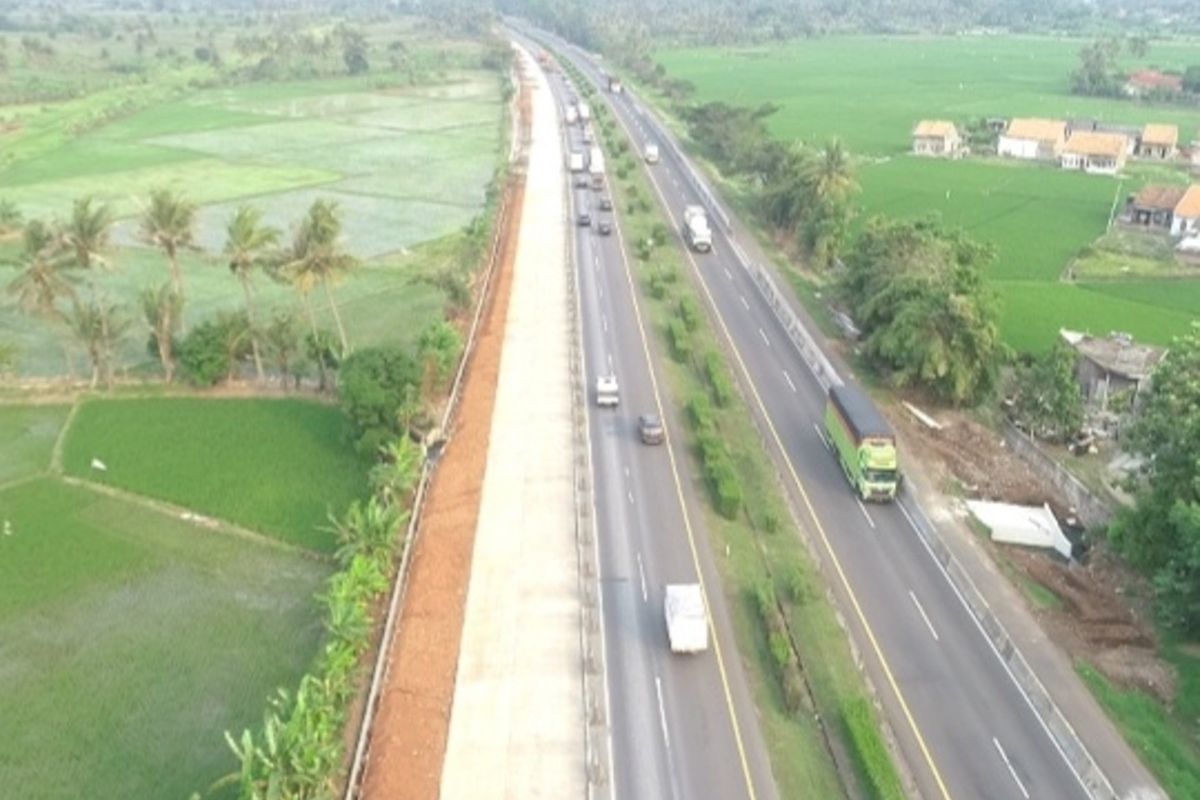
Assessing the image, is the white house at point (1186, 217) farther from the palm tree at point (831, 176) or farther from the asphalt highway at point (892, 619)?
the asphalt highway at point (892, 619)

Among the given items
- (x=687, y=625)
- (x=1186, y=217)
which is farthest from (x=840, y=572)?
(x=1186, y=217)

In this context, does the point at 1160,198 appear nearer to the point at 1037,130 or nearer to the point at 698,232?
the point at 1037,130

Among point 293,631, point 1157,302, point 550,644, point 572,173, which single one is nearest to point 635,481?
point 550,644

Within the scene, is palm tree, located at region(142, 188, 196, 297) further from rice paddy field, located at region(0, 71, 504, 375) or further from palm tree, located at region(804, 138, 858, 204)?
palm tree, located at region(804, 138, 858, 204)

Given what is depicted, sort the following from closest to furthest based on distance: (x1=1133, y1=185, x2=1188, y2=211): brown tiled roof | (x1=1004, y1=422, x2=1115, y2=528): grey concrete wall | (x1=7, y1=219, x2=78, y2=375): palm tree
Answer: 1. (x1=1004, y1=422, x2=1115, y2=528): grey concrete wall
2. (x1=7, y1=219, x2=78, y2=375): palm tree
3. (x1=1133, y1=185, x2=1188, y2=211): brown tiled roof

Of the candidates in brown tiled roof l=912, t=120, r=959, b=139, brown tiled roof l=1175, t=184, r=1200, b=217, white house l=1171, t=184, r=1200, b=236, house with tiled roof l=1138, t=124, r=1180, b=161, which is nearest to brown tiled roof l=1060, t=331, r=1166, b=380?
white house l=1171, t=184, r=1200, b=236

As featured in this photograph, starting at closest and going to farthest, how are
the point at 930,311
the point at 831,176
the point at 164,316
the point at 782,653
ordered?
the point at 782,653 < the point at 930,311 < the point at 164,316 < the point at 831,176

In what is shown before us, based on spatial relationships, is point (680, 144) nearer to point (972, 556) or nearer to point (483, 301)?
point (483, 301)
